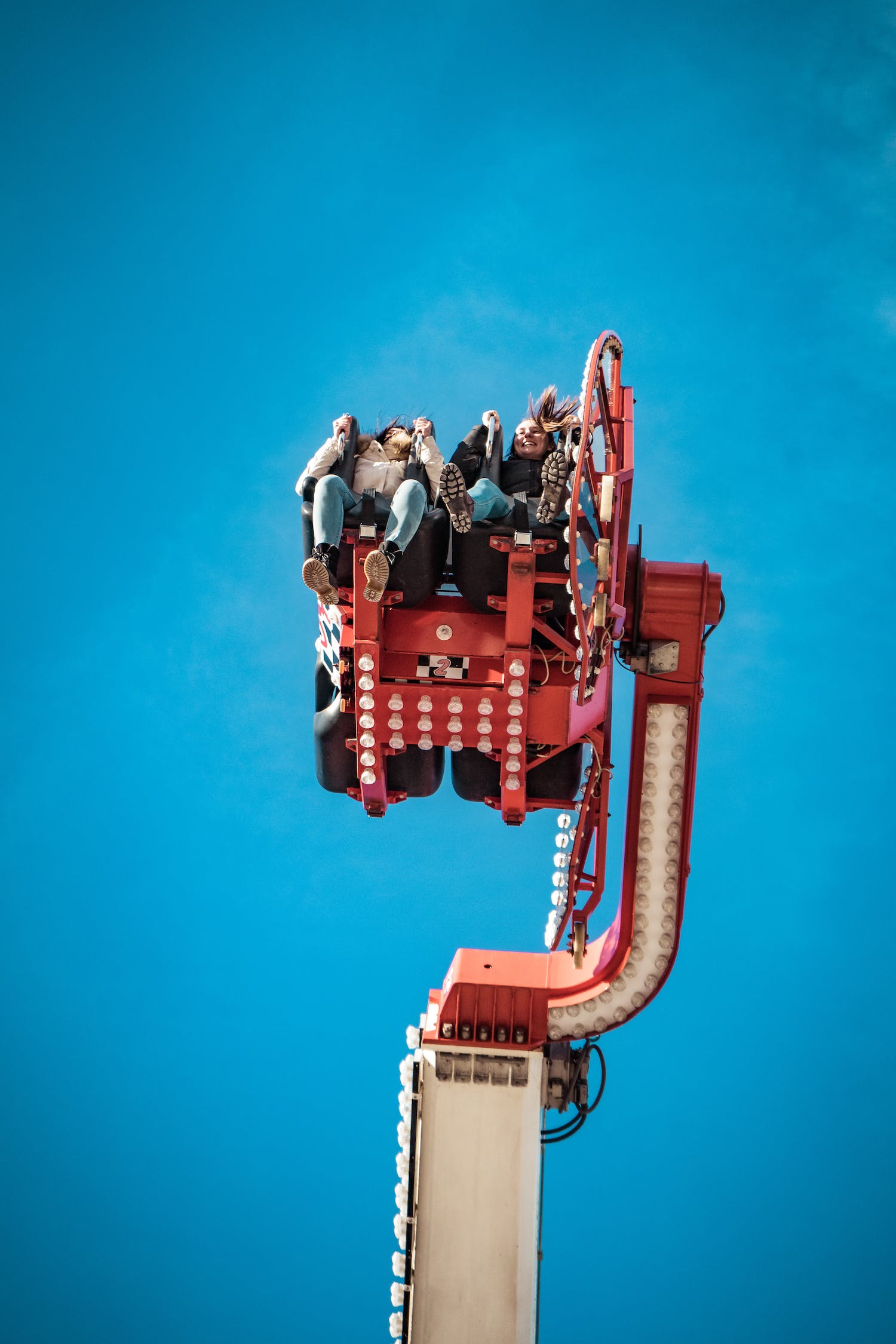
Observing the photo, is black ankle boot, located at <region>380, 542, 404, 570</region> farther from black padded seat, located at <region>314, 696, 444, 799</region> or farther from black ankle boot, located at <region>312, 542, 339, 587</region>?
black padded seat, located at <region>314, 696, 444, 799</region>

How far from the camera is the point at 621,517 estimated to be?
28.4 feet

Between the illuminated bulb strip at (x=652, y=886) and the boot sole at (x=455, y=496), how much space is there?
1904mm

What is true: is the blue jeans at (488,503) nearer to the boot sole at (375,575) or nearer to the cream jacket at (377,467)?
the cream jacket at (377,467)

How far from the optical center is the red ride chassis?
8336 mm

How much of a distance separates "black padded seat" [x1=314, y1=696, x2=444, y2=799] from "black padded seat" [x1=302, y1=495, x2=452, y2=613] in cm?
93

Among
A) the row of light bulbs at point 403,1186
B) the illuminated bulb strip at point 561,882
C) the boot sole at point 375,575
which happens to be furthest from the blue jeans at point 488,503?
the row of light bulbs at point 403,1186

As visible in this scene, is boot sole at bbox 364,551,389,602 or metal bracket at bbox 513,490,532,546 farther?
metal bracket at bbox 513,490,532,546

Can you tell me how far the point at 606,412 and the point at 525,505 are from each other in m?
0.66

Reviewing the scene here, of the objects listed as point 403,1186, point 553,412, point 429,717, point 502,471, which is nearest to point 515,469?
point 502,471

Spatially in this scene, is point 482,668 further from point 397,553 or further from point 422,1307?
point 422,1307

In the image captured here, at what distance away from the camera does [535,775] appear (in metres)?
9.20

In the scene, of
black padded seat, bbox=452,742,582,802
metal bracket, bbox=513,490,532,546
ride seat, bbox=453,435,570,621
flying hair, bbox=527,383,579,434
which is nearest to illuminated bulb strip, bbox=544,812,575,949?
black padded seat, bbox=452,742,582,802

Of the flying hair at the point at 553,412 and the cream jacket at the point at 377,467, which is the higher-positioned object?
the flying hair at the point at 553,412

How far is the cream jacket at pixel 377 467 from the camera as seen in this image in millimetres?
8438
